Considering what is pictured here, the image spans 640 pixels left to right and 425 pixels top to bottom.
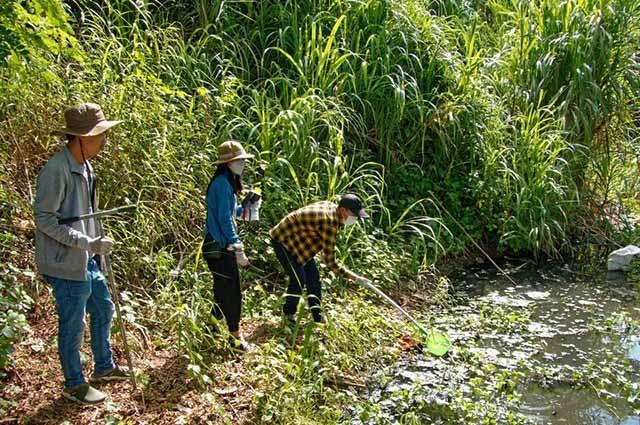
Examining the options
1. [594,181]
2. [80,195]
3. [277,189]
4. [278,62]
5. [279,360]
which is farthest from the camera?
[594,181]

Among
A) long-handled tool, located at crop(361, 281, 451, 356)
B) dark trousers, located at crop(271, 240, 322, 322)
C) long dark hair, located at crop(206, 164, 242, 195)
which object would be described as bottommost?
long-handled tool, located at crop(361, 281, 451, 356)

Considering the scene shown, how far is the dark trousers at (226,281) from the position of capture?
4.18 meters

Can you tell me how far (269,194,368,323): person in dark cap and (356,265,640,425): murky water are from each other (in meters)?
0.82

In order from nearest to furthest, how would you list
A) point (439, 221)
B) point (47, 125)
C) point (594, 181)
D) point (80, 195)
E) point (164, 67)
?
point (80, 195) → point (47, 125) → point (164, 67) → point (439, 221) → point (594, 181)

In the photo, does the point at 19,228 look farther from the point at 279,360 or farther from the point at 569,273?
the point at 569,273

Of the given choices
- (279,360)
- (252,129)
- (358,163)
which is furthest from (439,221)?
(279,360)

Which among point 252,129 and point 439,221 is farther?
point 439,221

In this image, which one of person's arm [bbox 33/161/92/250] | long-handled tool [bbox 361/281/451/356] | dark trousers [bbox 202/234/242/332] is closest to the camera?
person's arm [bbox 33/161/92/250]

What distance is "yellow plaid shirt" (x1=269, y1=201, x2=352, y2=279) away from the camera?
452cm

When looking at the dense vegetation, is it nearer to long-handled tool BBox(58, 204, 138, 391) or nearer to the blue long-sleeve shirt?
long-handled tool BBox(58, 204, 138, 391)

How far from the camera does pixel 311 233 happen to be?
15.0ft

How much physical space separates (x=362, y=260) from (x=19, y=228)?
270 centimetres

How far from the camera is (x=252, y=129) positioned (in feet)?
18.7

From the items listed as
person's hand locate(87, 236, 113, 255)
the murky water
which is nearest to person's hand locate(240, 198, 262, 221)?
person's hand locate(87, 236, 113, 255)
